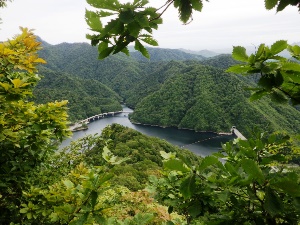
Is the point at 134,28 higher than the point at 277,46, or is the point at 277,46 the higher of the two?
the point at 134,28

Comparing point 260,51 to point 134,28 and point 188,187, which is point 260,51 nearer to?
point 134,28

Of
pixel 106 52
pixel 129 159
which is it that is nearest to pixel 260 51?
pixel 106 52

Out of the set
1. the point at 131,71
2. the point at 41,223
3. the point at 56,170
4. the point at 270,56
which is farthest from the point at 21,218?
the point at 131,71

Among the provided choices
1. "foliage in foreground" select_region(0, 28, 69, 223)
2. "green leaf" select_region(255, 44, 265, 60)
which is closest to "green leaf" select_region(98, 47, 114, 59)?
"green leaf" select_region(255, 44, 265, 60)

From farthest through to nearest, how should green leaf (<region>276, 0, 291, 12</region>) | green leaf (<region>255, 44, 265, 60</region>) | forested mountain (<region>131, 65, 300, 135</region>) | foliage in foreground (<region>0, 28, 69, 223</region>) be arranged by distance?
forested mountain (<region>131, 65, 300, 135</region>) < foliage in foreground (<region>0, 28, 69, 223</region>) < green leaf (<region>255, 44, 265, 60</region>) < green leaf (<region>276, 0, 291, 12</region>)

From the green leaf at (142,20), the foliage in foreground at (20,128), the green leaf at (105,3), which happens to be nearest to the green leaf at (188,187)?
the green leaf at (142,20)

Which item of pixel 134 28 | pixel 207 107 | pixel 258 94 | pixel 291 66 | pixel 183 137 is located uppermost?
pixel 134 28

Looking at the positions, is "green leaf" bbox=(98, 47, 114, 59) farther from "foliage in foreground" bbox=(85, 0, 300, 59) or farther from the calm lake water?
the calm lake water

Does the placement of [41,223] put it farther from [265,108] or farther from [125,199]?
[265,108]
